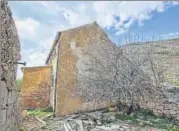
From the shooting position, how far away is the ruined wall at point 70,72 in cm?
1545

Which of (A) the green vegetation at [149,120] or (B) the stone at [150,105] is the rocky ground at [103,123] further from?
(B) the stone at [150,105]

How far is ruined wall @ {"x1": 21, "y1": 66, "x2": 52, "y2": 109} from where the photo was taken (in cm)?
1823

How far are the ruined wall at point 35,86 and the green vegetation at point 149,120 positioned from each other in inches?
240

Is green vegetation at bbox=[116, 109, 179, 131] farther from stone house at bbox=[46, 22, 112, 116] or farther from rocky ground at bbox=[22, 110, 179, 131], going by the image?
stone house at bbox=[46, 22, 112, 116]

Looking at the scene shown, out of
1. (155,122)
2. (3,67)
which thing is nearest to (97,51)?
(155,122)

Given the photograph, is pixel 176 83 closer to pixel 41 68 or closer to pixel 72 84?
pixel 72 84

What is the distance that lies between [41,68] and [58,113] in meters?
4.00

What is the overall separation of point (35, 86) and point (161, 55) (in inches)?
302

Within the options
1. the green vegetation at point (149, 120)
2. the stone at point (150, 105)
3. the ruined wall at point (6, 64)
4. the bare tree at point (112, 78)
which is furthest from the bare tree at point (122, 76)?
the ruined wall at point (6, 64)

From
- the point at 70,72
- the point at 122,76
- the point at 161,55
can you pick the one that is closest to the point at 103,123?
the point at 122,76

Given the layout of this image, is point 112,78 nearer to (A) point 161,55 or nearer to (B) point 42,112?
(A) point 161,55

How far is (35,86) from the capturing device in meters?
18.4

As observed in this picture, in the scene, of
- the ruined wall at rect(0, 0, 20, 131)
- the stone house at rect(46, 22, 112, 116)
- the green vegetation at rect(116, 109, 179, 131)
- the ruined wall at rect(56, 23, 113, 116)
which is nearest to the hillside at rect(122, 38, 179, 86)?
the green vegetation at rect(116, 109, 179, 131)

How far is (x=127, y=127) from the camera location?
38.3 feet
